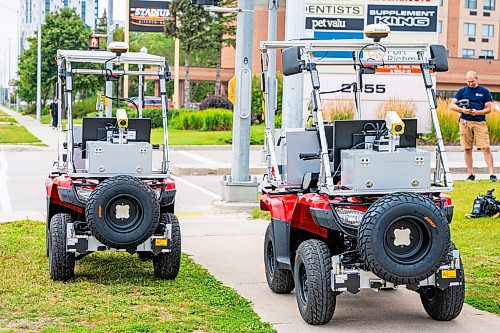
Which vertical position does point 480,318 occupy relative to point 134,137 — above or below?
below

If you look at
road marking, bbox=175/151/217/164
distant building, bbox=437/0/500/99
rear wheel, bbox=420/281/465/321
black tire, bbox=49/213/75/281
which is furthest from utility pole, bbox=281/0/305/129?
distant building, bbox=437/0/500/99

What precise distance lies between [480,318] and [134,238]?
119 inches

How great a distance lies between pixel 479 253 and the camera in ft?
32.7

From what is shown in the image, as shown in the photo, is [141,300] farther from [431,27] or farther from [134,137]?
[431,27]

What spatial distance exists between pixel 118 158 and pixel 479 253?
13.5 feet

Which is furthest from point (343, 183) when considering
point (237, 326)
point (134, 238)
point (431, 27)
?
point (431, 27)

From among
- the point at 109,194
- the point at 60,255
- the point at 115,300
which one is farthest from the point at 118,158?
the point at 115,300

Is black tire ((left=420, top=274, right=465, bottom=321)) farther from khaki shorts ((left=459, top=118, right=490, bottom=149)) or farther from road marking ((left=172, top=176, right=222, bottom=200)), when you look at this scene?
khaki shorts ((left=459, top=118, right=490, bottom=149))

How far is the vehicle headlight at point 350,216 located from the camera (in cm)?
684

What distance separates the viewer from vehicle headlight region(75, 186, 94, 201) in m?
8.38

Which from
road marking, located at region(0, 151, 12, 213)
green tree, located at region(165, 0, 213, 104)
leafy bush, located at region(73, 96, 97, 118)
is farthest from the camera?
green tree, located at region(165, 0, 213, 104)

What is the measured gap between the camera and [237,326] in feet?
22.7

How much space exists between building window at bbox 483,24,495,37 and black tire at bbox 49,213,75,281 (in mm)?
78059

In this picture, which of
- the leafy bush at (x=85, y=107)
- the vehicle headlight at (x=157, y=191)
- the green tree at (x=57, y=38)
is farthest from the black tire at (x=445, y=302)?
the green tree at (x=57, y=38)
